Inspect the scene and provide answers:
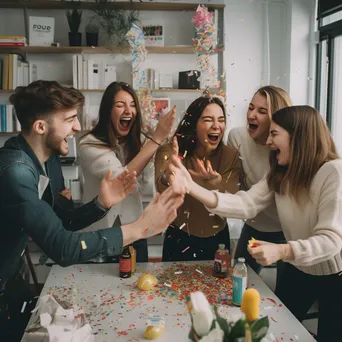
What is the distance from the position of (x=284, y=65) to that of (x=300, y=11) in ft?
1.88

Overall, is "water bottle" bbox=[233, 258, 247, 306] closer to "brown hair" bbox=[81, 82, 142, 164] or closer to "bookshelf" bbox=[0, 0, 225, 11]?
"brown hair" bbox=[81, 82, 142, 164]

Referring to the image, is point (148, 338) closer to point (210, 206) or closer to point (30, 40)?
point (210, 206)

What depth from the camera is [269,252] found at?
175 cm

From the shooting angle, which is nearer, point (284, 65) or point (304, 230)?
point (304, 230)

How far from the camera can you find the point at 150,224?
5.70 feet

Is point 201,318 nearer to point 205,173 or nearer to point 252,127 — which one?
point 205,173

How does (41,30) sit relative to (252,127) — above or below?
above

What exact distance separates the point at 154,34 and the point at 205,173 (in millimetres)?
2819

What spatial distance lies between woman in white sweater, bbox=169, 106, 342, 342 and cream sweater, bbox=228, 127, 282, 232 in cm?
27

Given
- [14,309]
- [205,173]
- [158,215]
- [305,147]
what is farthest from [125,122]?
[14,309]

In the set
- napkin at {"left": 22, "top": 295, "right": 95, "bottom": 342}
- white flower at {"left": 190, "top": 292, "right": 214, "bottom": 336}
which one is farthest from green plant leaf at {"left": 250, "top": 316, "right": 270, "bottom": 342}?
napkin at {"left": 22, "top": 295, "right": 95, "bottom": 342}

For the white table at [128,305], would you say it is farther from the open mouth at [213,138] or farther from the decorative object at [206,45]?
the decorative object at [206,45]

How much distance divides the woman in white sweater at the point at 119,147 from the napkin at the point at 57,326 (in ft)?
3.07

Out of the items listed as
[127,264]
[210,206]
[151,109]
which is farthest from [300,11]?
[127,264]
